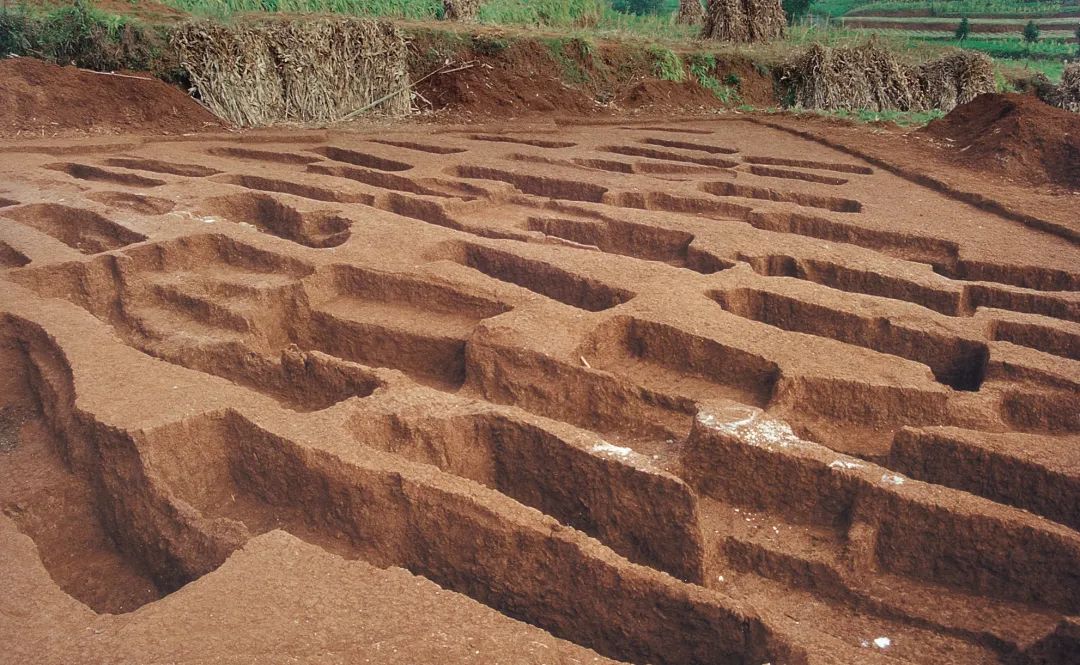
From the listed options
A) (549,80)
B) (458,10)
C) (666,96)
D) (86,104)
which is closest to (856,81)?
(666,96)

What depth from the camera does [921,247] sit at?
5.59 m

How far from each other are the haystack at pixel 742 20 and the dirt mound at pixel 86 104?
9206 millimetres

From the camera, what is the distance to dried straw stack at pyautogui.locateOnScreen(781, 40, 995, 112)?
12.3 metres

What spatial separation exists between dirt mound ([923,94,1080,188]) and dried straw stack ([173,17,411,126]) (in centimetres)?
636

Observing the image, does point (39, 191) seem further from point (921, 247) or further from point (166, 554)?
point (921, 247)

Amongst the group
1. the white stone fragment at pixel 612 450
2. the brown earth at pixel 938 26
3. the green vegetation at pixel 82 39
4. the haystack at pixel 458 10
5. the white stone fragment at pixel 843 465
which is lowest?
the white stone fragment at pixel 843 465

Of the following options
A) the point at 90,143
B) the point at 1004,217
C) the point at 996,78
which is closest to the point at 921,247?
the point at 1004,217

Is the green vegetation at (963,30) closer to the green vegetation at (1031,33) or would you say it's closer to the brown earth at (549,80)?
the green vegetation at (1031,33)

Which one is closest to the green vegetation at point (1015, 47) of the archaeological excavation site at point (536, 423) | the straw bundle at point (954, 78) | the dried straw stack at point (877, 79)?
the straw bundle at point (954, 78)

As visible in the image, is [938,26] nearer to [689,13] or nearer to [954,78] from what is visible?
[689,13]

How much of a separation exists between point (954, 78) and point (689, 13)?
5.97m

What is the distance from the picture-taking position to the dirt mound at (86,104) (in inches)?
346

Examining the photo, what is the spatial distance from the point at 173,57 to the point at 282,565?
9.12 meters

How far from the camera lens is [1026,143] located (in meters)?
7.56
